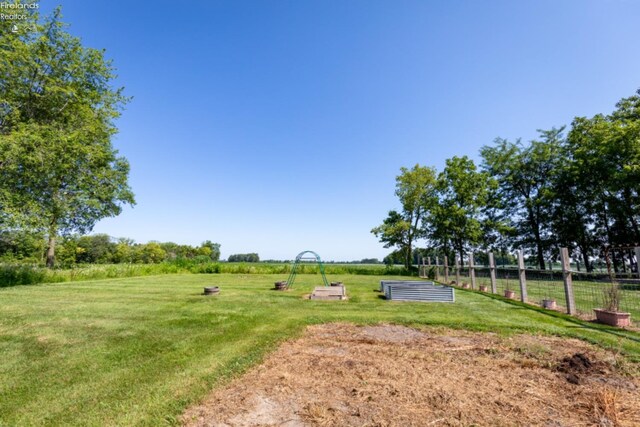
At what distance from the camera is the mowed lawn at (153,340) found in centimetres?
312

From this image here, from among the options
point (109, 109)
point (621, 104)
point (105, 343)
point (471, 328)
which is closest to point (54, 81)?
point (109, 109)

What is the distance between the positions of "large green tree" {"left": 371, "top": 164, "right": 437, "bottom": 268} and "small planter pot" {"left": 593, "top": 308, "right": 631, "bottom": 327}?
26.4m

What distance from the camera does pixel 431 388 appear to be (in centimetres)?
334

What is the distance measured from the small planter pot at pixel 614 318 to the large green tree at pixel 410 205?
1039 inches

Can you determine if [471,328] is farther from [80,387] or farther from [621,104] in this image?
[621,104]

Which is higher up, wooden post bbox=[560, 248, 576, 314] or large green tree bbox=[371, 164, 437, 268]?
large green tree bbox=[371, 164, 437, 268]

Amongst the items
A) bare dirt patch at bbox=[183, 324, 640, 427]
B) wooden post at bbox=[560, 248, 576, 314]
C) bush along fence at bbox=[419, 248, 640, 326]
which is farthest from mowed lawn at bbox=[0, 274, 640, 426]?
bush along fence at bbox=[419, 248, 640, 326]

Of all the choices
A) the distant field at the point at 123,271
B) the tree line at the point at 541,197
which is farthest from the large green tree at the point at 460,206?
the distant field at the point at 123,271

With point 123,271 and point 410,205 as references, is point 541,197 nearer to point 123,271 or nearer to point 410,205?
point 410,205

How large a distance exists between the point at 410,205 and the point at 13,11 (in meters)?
35.8

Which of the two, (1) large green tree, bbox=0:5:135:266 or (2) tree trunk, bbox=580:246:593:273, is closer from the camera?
(1) large green tree, bbox=0:5:135:266

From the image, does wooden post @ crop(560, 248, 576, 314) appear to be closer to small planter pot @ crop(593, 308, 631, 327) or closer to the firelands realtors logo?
small planter pot @ crop(593, 308, 631, 327)

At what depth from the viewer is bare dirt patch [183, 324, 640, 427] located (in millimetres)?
2732

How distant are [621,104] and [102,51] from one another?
44.8 meters
